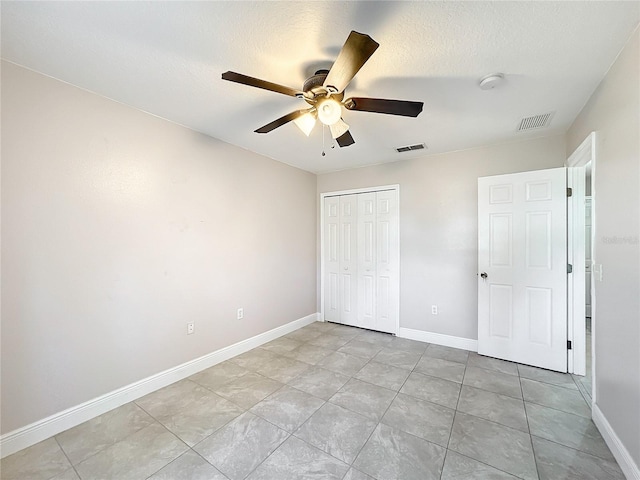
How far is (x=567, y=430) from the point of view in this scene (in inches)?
73.0

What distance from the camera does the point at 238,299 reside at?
10.4ft

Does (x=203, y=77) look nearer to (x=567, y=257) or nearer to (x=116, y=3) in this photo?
(x=116, y=3)

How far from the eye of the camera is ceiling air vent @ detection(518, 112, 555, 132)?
2.39 meters

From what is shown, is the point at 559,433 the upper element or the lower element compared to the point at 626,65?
lower

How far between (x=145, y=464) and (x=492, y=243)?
3.60 metres

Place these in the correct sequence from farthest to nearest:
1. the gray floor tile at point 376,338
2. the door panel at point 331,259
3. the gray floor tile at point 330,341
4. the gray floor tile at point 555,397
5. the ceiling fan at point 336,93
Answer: the door panel at point 331,259 < the gray floor tile at point 376,338 < the gray floor tile at point 330,341 < the gray floor tile at point 555,397 < the ceiling fan at point 336,93

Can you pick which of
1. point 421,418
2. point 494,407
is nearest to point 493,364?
point 494,407

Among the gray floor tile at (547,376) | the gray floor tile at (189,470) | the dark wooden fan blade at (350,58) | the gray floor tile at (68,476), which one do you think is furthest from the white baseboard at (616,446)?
the gray floor tile at (68,476)

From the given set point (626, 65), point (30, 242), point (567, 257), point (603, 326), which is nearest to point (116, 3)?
point (30, 242)

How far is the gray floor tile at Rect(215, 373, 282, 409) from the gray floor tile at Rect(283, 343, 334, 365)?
524 mm

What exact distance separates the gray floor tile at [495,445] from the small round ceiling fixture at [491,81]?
8.05ft

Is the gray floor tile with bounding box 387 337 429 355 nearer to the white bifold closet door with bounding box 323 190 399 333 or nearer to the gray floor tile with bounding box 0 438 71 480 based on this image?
the white bifold closet door with bounding box 323 190 399 333

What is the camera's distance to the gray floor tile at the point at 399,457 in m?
1.53

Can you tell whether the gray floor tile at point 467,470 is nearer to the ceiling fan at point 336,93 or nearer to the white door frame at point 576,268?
the white door frame at point 576,268
